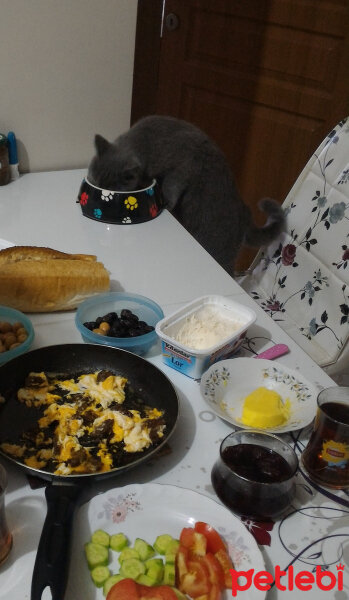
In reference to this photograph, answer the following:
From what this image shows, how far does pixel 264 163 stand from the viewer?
269cm

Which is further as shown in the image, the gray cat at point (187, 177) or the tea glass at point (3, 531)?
the gray cat at point (187, 177)

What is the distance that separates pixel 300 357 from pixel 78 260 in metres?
0.56

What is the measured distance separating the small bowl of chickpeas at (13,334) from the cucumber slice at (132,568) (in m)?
0.44

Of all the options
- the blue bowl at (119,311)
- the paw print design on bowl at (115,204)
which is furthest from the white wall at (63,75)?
the blue bowl at (119,311)

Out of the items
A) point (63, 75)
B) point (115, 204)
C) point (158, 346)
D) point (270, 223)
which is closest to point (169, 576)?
point (158, 346)

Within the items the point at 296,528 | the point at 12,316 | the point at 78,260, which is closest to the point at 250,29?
the point at 78,260

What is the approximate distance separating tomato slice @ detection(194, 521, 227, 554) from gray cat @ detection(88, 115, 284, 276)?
115cm

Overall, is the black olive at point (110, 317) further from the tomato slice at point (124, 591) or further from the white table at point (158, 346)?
the tomato slice at point (124, 591)

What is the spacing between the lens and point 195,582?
63 centimetres

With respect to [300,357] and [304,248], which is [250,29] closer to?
[304,248]

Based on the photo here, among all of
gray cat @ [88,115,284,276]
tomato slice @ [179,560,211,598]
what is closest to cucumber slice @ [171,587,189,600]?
tomato slice @ [179,560,211,598]

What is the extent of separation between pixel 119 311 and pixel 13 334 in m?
0.26

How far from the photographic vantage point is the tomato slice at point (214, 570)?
2.10 ft

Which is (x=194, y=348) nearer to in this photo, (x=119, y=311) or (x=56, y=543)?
(x=119, y=311)
